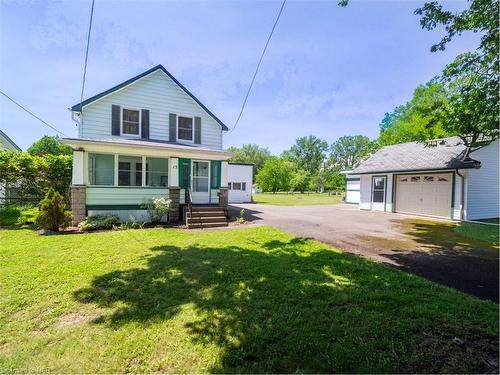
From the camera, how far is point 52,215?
8664 millimetres

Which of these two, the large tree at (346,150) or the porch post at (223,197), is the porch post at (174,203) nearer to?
the porch post at (223,197)

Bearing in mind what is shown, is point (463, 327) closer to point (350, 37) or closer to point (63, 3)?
point (350, 37)

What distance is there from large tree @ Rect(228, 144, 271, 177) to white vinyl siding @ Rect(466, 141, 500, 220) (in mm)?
58174

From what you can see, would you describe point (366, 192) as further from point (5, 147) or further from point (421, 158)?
point (5, 147)

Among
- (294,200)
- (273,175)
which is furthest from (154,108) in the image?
(273,175)

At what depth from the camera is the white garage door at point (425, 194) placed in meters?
13.9

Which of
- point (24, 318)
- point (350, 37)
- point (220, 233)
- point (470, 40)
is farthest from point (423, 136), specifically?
point (24, 318)

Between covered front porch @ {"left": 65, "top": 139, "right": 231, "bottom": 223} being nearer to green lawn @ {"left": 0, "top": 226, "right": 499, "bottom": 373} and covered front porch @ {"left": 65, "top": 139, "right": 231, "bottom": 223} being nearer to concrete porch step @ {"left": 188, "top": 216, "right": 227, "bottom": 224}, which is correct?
concrete porch step @ {"left": 188, "top": 216, "right": 227, "bottom": 224}

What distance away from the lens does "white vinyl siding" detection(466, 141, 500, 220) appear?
13.4 meters

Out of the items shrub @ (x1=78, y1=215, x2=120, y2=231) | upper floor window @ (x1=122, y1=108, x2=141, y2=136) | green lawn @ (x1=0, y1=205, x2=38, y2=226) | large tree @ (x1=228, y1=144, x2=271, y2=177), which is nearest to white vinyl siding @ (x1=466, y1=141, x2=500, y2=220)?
shrub @ (x1=78, y1=215, x2=120, y2=231)

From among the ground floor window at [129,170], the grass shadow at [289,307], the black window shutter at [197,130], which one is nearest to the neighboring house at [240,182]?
the black window shutter at [197,130]

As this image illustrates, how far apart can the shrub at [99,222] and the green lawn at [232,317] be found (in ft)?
11.2

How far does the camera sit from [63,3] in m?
7.03

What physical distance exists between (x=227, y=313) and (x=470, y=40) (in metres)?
12.1
